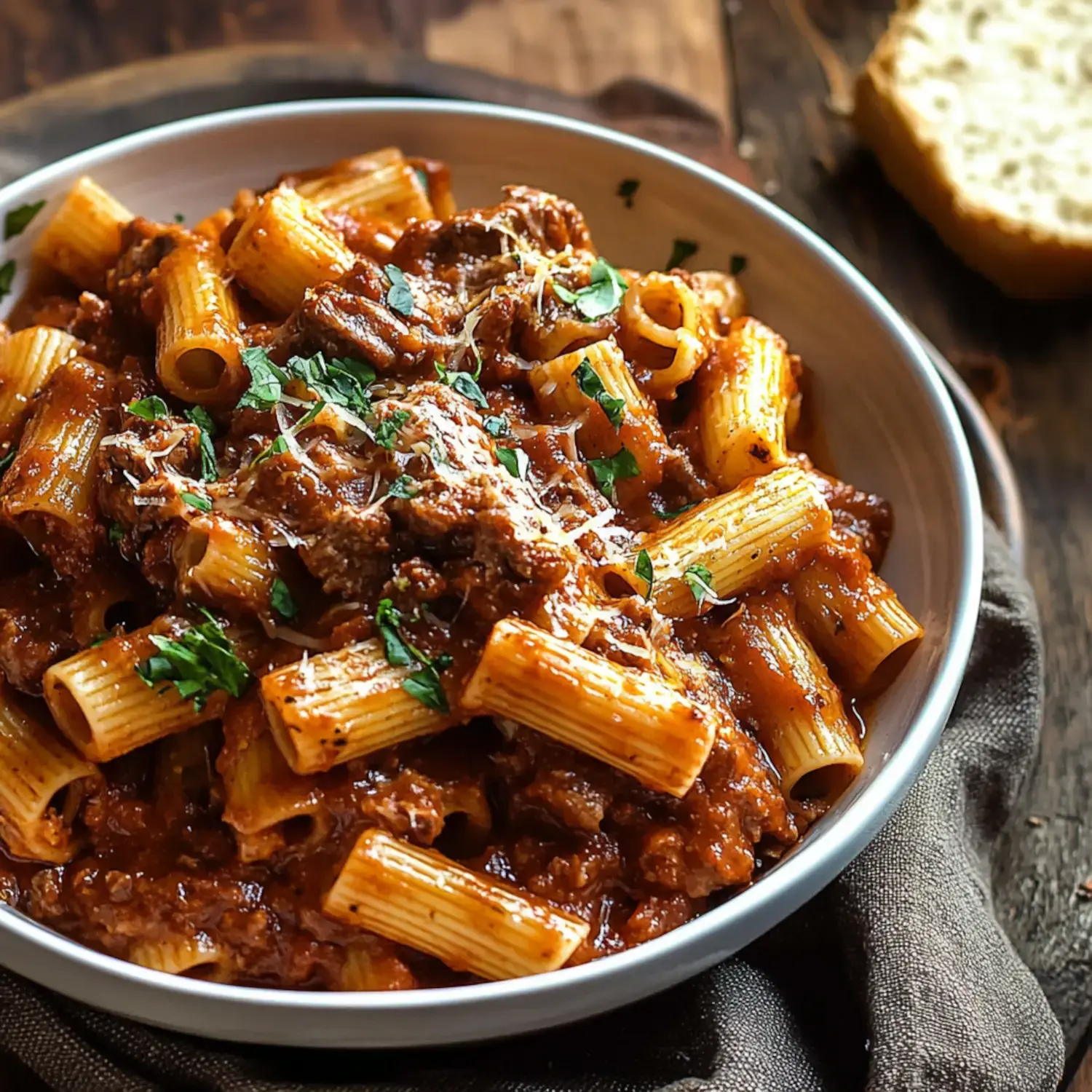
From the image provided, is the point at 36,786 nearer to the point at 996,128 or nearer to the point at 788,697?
→ the point at 788,697

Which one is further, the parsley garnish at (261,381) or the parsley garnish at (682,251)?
the parsley garnish at (682,251)

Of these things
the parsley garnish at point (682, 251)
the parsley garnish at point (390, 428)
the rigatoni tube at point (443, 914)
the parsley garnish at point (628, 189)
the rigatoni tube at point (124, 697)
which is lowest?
the rigatoni tube at point (443, 914)

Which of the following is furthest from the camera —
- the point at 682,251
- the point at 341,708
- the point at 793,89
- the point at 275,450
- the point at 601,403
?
the point at 793,89

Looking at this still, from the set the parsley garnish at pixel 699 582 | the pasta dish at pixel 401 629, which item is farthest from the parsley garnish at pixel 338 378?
the parsley garnish at pixel 699 582

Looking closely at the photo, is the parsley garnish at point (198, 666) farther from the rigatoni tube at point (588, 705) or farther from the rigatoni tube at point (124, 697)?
the rigatoni tube at point (588, 705)

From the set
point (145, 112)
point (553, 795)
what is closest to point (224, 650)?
point (553, 795)

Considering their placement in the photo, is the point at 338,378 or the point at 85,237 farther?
the point at 85,237

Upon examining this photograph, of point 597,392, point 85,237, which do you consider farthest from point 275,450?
point 85,237
